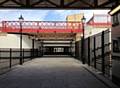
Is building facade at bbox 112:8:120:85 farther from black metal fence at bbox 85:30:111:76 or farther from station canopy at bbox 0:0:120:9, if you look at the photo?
station canopy at bbox 0:0:120:9

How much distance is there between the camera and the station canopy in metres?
20.5

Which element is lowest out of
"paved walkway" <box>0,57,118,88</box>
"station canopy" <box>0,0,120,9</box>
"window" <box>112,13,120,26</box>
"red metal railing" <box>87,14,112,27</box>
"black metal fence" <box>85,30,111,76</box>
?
"paved walkway" <box>0,57,118,88</box>

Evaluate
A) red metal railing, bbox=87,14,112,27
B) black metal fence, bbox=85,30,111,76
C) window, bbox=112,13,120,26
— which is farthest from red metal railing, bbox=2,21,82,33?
window, bbox=112,13,120,26

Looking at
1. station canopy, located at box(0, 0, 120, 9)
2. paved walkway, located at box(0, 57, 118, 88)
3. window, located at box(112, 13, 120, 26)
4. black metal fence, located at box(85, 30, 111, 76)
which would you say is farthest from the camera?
station canopy, located at box(0, 0, 120, 9)

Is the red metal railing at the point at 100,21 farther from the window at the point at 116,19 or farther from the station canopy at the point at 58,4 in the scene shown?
the window at the point at 116,19

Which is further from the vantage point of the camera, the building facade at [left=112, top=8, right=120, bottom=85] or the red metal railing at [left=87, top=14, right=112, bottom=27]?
the red metal railing at [left=87, top=14, right=112, bottom=27]

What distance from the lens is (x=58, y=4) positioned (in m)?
21.0

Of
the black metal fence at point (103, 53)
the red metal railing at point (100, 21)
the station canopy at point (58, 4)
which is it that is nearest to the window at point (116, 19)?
the black metal fence at point (103, 53)

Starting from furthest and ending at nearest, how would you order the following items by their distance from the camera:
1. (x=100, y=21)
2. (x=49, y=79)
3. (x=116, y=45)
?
(x=100, y=21) → (x=49, y=79) → (x=116, y=45)

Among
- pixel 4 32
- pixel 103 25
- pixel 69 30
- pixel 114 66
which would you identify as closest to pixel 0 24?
pixel 4 32

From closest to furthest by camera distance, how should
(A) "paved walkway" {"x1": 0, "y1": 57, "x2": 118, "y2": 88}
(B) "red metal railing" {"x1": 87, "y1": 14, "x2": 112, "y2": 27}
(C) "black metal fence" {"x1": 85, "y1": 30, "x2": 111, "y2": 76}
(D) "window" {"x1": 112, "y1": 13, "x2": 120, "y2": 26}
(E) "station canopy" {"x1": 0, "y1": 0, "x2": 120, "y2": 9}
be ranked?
(D) "window" {"x1": 112, "y1": 13, "x2": 120, "y2": 26}, (A) "paved walkway" {"x1": 0, "y1": 57, "x2": 118, "y2": 88}, (C) "black metal fence" {"x1": 85, "y1": 30, "x2": 111, "y2": 76}, (E) "station canopy" {"x1": 0, "y1": 0, "x2": 120, "y2": 9}, (B) "red metal railing" {"x1": 87, "y1": 14, "x2": 112, "y2": 27}

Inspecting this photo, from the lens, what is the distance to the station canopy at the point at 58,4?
20.5 m

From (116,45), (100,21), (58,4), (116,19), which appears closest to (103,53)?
(58,4)

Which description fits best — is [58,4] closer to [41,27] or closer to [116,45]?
[116,45]
